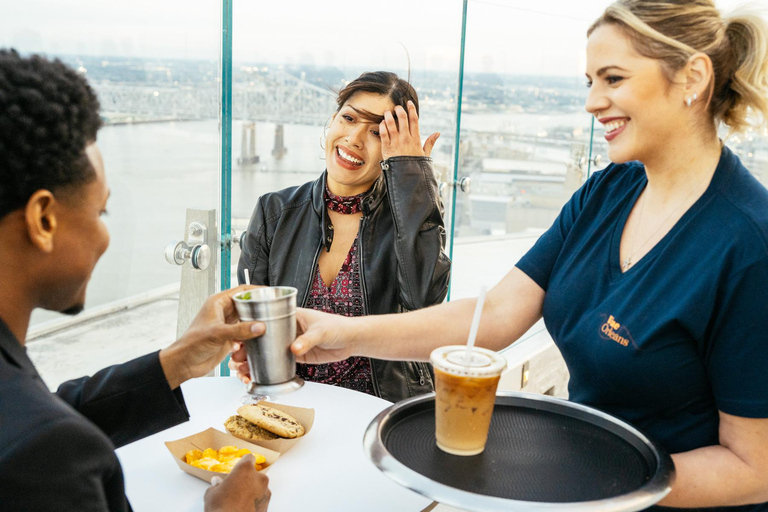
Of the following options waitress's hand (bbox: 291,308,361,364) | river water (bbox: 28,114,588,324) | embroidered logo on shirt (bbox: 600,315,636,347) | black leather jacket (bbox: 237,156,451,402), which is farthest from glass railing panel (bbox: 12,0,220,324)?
Answer: embroidered logo on shirt (bbox: 600,315,636,347)

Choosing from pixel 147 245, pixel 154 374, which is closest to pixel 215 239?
pixel 147 245

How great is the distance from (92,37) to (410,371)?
1.48 metres

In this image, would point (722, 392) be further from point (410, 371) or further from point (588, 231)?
point (410, 371)

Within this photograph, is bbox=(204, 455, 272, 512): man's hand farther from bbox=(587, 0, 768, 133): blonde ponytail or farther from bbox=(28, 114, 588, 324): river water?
bbox=(28, 114, 588, 324): river water

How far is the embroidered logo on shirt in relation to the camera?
136cm

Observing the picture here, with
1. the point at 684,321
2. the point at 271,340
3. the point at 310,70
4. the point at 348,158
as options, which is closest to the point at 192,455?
the point at 271,340

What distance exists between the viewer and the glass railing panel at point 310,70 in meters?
2.63

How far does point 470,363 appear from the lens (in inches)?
44.6

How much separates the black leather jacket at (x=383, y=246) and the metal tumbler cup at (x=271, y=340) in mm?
961

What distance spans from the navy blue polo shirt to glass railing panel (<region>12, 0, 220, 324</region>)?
1.54 meters

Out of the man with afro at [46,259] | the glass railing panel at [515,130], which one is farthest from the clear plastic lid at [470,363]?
the glass railing panel at [515,130]

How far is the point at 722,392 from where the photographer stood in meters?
1.28

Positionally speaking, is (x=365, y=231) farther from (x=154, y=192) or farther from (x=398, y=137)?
(x=154, y=192)

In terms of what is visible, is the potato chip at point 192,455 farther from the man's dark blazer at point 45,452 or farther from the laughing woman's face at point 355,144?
the laughing woman's face at point 355,144
